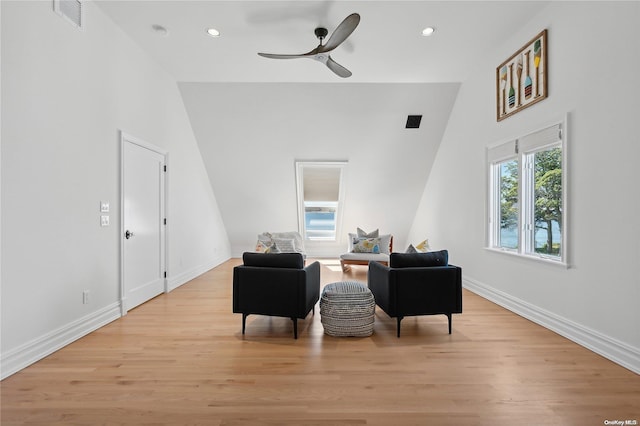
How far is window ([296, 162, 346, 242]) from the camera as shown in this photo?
764 cm

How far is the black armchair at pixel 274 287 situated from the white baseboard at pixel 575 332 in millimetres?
2582

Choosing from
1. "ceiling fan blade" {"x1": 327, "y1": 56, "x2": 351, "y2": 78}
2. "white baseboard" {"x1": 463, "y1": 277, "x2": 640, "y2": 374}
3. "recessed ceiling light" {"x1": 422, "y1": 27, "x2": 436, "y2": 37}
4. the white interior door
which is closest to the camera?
"white baseboard" {"x1": 463, "y1": 277, "x2": 640, "y2": 374}

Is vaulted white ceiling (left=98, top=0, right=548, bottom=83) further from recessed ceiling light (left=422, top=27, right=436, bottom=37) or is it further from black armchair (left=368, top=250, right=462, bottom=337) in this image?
black armchair (left=368, top=250, right=462, bottom=337)

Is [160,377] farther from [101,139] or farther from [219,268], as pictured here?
[219,268]

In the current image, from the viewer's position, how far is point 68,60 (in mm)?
3209

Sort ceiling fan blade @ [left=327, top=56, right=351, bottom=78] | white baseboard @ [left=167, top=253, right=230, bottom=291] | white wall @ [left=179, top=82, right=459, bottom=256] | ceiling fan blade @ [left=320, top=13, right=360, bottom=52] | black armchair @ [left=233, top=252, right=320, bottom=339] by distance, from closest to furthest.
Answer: ceiling fan blade @ [left=320, top=13, right=360, bottom=52] < black armchair @ [left=233, top=252, right=320, bottom=339] < ceiling fan blade @ [left=327, top=56, right=351, bottom=78] < white baseboard @ [left=167, top=253, right=230, bottom=291] < white wall @ [left=179, top=82, right=459, bottom=256]

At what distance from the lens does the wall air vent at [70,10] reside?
3.06 m

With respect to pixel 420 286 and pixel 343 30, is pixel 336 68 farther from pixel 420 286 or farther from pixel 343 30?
pixel 420 286

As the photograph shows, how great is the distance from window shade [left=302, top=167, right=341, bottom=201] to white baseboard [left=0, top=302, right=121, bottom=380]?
4941mm

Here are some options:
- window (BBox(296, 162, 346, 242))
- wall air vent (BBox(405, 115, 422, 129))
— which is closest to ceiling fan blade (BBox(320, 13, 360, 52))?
wall air vent (BBox(405, 115, 422, 129))

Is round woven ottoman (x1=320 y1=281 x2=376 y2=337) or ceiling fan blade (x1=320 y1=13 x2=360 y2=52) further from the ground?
ceiling fan blade (x1=320 y1=13 x2=360 y2=52)

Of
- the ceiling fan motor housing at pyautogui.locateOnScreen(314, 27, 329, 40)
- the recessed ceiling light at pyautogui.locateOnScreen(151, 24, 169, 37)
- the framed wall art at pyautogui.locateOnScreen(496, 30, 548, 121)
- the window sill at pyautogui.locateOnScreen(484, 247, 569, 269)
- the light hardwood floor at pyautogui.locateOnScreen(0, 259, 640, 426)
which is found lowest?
the light hardwood floor at pyautogui.locateOnScreen(0, 259, 640, 426)

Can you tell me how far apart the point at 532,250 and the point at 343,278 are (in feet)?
10.7

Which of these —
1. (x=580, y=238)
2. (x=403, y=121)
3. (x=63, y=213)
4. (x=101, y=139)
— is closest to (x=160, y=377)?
(x=63, y=213)
